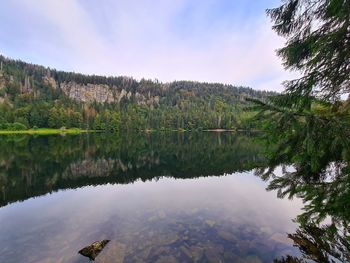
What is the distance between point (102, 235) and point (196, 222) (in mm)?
5876

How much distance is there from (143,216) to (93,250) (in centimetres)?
577

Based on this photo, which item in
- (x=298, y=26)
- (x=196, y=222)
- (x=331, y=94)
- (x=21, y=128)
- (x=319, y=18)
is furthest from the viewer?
(x=21, y=128)

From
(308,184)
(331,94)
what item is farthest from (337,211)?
(331,94)

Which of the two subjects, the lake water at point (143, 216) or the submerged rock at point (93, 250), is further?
the lake water at point (143, 216)

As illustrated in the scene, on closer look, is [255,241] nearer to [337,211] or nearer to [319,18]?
[337,211]

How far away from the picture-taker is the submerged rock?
1182cm

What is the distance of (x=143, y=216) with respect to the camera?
693 inches

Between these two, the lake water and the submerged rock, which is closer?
the submerged rock

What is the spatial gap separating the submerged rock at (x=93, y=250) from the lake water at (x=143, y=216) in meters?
0.21

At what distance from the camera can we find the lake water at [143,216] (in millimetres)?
12281

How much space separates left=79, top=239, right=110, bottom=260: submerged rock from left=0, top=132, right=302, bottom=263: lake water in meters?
0.21

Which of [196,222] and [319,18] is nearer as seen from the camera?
[319,18]

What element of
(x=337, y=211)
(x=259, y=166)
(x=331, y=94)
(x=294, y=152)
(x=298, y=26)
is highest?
(x=298, y=26)

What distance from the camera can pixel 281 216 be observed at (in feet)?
56.9
